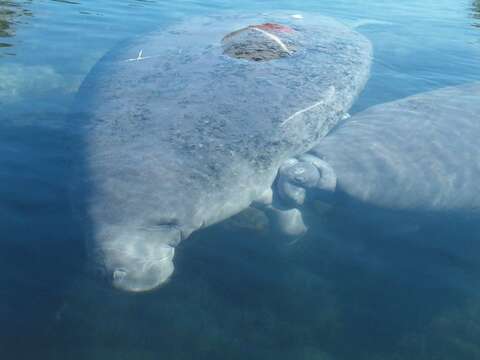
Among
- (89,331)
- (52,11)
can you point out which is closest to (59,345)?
(89,331)

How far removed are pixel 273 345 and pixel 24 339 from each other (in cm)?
173

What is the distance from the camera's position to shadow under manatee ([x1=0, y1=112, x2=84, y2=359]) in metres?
3.27

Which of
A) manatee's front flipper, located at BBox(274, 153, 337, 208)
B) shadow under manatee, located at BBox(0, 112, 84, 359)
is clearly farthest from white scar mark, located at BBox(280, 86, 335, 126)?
shadow under manatee, located at BBox(0, 112, 84, 359)

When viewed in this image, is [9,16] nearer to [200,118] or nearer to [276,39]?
[276,39]

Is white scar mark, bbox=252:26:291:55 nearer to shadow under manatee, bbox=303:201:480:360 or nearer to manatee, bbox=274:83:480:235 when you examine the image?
manatee, bbox=274:83:480:235

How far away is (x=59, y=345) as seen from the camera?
3.18 meters

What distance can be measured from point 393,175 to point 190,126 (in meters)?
2.23

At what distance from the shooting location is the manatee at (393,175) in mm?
4840

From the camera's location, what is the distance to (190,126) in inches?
190

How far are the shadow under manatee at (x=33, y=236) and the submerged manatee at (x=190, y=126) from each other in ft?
1.16

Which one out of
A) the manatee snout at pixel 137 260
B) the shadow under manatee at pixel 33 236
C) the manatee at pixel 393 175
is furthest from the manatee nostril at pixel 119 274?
the manatee at pixel 393 175

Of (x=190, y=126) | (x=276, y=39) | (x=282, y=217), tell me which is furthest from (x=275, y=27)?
(x=282, y=217)

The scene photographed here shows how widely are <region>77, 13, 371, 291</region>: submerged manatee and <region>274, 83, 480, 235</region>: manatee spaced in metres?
0.32

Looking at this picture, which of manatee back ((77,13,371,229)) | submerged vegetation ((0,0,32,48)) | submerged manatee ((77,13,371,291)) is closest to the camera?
submerged manatee ((77,13,371,291))
